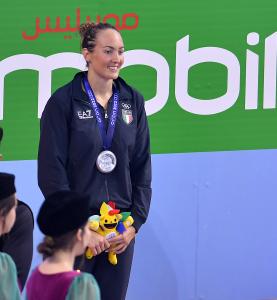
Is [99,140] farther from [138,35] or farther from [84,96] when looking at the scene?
[138,35]

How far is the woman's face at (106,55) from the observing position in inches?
150

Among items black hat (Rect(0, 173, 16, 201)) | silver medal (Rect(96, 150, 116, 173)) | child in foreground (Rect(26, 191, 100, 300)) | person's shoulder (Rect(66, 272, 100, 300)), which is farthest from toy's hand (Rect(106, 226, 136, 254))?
person's shoulder (Rect(66, 272, 100, 300))

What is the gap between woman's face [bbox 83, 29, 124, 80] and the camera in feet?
12.5

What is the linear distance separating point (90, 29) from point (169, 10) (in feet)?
2.95

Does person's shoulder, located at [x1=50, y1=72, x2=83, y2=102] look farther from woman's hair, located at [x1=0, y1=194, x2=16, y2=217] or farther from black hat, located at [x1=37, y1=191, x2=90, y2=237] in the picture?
black hat, located at [x1=37, y1=191, x2=90, y2=237]

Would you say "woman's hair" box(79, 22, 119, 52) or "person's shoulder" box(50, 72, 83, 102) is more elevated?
"woman's hair" box(79, 22, 119, 52)

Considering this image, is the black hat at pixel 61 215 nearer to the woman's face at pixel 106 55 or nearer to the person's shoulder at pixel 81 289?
the person's shoulder at pixel 81 289

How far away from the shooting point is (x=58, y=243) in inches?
112

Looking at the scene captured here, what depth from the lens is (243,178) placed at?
484 centimetres

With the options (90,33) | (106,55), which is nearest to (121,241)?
(106,55)

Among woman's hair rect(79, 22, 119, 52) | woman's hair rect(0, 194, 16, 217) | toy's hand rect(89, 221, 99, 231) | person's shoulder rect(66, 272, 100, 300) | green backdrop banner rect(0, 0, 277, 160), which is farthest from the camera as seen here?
green backdrop banner rect(0, 0, 277, 160)

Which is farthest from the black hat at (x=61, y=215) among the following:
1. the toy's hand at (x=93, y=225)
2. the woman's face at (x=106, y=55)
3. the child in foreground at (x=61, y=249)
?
the woman's face at (x=106, y=55)

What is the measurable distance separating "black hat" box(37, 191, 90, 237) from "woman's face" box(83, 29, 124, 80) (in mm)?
1055

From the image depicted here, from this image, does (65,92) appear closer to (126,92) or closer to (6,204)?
(126,92)
